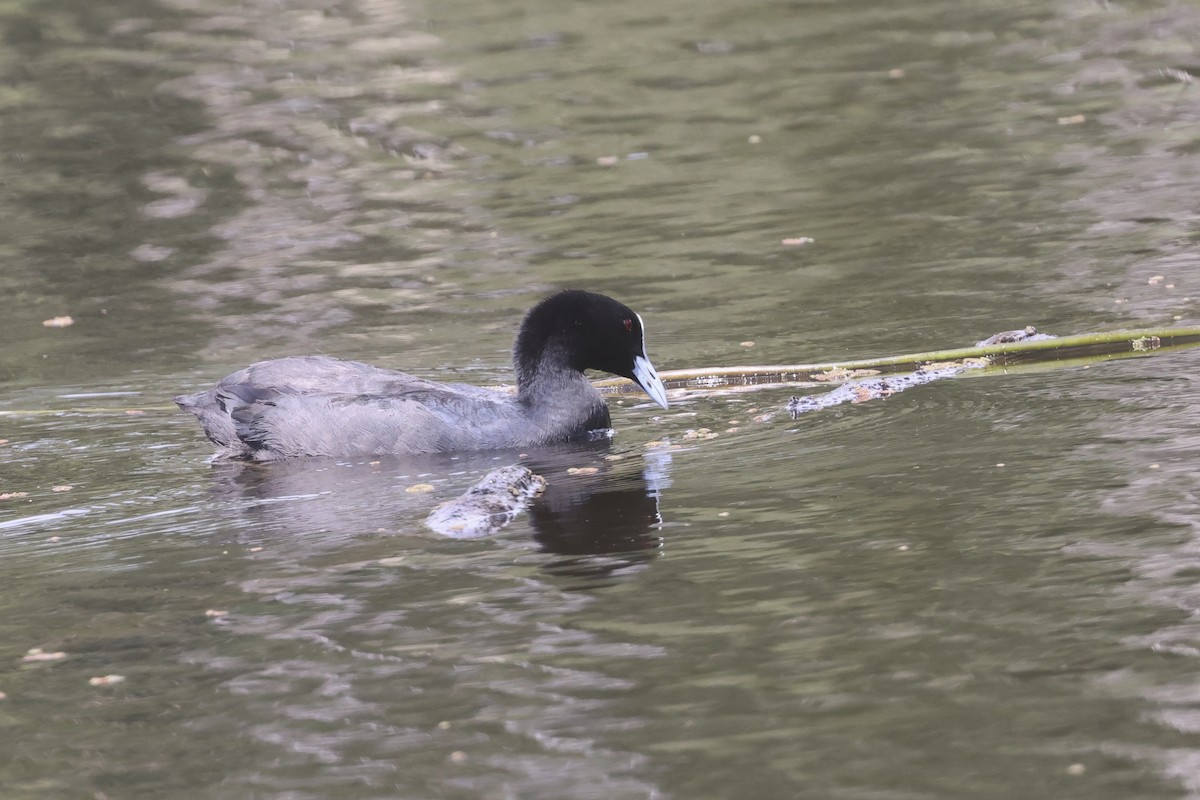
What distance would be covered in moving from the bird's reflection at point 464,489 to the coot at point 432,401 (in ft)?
0.41

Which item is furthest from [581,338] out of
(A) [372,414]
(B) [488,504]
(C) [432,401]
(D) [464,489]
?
(B) [488,504]

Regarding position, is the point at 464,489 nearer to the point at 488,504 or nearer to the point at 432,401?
the point at 488,504

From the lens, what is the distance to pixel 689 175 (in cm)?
1695

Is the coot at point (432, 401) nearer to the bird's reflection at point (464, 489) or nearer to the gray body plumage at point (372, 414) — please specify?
the gray body plumage at point (372, 414)

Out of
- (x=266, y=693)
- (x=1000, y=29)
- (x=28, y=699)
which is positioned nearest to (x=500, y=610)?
(x=266, y=693)

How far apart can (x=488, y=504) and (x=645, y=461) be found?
114 centimetres

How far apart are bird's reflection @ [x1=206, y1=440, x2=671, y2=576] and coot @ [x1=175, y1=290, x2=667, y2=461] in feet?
0.41

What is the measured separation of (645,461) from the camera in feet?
29.4

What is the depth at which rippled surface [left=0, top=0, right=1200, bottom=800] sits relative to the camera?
17.7ft

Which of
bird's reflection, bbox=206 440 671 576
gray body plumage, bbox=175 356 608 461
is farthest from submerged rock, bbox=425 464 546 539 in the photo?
gray body plumage, bbox=175 356 608 461

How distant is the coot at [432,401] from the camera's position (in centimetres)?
966

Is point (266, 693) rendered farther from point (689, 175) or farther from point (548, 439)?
point (689, 175)

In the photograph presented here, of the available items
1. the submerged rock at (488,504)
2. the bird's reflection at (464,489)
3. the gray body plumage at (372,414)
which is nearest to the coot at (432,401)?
the gray body plumage at (372,414)

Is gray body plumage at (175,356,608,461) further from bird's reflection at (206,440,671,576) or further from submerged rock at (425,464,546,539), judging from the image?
submerged rock at (425,464,546,539)
